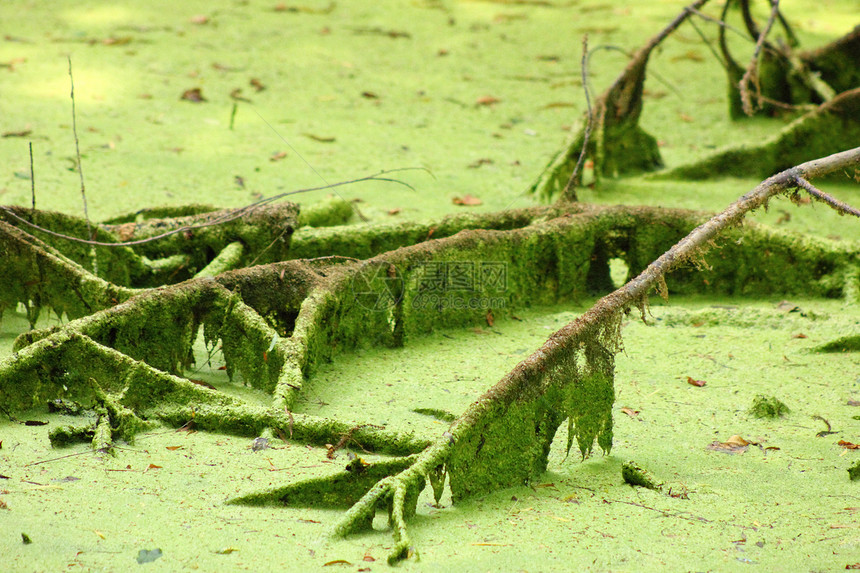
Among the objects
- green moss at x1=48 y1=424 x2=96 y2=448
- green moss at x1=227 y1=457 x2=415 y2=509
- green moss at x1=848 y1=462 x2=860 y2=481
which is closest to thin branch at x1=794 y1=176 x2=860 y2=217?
green moss at x1=848 y1=462 x2=860 y2=481

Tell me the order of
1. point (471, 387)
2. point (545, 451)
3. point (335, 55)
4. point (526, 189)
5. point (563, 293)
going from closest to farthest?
point (545, 451) < point (471, 387) < point (563, 293) < point (526, 189) < point (335, 55)

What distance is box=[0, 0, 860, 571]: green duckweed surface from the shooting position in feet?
5.05

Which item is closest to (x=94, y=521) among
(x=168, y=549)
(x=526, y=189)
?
(x=168, y=549)

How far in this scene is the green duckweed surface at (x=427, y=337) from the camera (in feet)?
5.05

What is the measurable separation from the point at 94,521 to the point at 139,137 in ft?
9.67

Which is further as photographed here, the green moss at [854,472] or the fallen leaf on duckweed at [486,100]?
the fallen leaf on duckweed at [486,100]

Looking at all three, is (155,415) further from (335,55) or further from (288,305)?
(335,55)

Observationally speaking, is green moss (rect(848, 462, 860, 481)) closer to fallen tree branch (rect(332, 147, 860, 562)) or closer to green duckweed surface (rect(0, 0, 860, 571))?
green duckweed surface (rect(0, 0, 860, 571))

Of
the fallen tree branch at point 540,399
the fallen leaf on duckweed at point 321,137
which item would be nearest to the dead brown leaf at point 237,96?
the fallen leaf on duckweed at point 321,137

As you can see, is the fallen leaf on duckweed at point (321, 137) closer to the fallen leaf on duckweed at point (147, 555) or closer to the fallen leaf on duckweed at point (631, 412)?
the fallen leaf on duckweed at point (631, 412)

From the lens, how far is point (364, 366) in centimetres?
241

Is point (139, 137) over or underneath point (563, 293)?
over

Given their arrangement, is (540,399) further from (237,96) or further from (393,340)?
(237,96)

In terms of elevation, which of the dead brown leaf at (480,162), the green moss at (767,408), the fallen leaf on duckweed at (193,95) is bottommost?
the green moss at (767,408)
